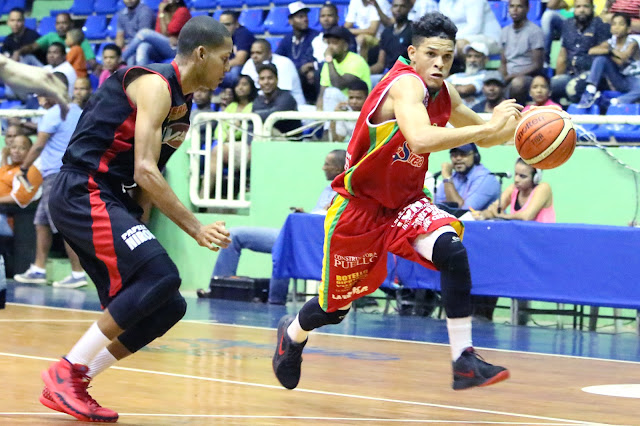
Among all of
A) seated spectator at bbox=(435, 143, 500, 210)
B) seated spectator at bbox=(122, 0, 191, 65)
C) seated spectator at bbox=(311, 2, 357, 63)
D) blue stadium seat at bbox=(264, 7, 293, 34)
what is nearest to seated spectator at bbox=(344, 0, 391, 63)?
seated spectator at bbox=(311, 2, 357, 63)

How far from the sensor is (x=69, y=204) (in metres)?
5.01

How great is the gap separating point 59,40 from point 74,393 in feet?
41.0

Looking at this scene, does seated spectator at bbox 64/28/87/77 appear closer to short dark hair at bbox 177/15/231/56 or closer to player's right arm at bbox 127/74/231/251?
short dark hair at bbox 177/15/231/56

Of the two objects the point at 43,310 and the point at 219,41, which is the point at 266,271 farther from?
the point at 219,41

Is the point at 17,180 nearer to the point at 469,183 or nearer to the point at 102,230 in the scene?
the point at 469,183

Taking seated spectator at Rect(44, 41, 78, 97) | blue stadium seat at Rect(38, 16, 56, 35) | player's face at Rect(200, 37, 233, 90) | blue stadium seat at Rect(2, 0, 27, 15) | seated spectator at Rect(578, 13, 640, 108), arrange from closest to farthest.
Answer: player's face at Rect(200, 37, 233, 90) < seated spectator at Rect(578, 13, 640, 108) < seated spectator at Rect(44, 41, 78, 97) < blue stadium seat at Rect(38, 16, 56, 35) < blue stadium seat at Rect(2, 0, 27, 15)

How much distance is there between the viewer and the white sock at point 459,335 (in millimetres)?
5281

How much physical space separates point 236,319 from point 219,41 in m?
5.21

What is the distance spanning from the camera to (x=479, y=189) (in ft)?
35.4

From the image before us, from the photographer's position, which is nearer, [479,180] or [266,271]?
[479,180]

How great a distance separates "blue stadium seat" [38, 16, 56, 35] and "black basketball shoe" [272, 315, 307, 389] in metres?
13.9

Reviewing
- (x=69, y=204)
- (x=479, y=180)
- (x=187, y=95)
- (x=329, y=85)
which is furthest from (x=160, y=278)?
(x=329, y=85)

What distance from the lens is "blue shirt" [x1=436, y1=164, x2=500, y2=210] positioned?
1077cm

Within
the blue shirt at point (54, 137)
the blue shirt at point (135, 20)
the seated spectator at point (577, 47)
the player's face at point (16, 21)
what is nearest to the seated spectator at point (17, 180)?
the blue shirt at point (54, 137)
